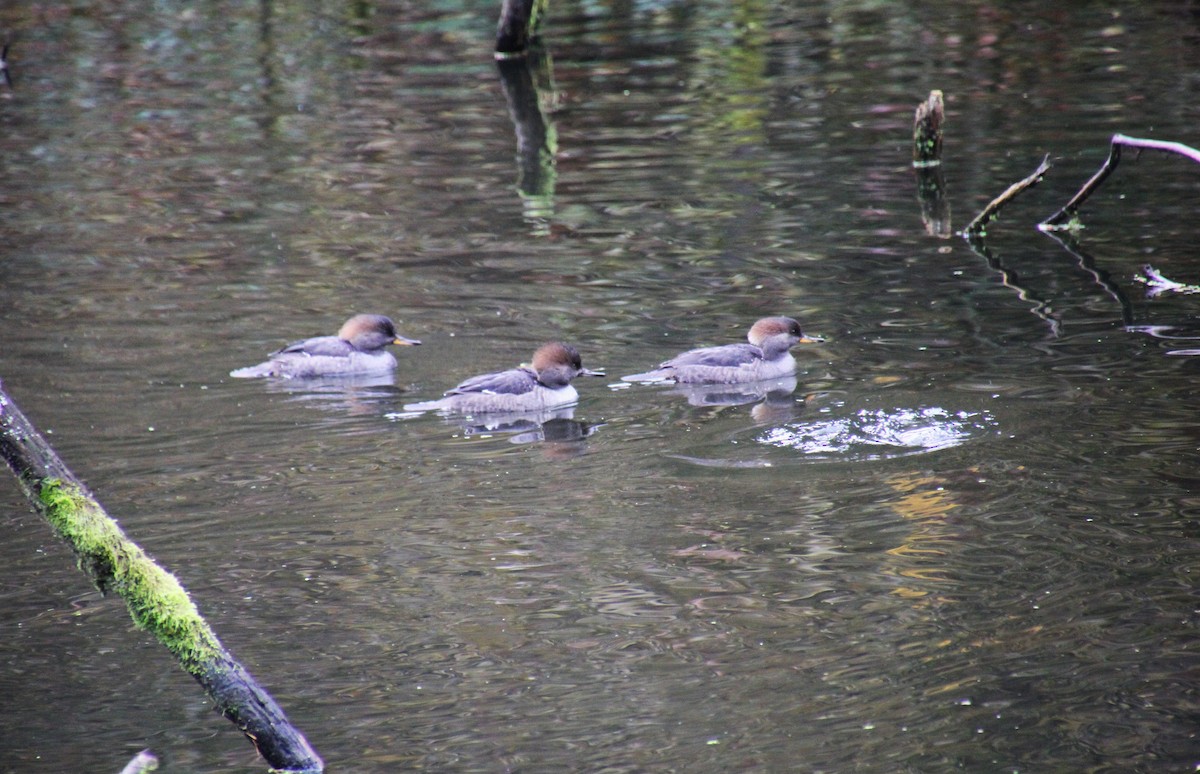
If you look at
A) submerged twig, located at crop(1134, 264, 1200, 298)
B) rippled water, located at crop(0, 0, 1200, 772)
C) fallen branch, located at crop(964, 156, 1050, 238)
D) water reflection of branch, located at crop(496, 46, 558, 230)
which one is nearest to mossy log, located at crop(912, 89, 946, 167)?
rippled water, located at crop(0, 0, 1200, 772)

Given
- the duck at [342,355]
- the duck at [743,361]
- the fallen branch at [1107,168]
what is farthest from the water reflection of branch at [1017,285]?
the duck at [342,355]

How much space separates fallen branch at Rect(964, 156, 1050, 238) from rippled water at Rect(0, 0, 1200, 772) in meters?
0.24

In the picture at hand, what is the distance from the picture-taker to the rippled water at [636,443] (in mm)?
6438

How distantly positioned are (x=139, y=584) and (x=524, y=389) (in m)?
5.72

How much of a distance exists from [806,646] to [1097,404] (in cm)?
367

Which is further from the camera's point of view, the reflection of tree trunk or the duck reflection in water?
the reflection of tree trunk

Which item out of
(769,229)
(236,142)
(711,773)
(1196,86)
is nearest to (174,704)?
(711,773)

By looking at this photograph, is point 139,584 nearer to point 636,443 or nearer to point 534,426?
point 636,443

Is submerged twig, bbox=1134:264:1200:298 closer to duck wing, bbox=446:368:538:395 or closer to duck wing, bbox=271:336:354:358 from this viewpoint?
duck wing, bbox=446:368:538:395

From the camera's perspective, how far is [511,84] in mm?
23531

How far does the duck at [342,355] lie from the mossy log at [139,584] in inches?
249

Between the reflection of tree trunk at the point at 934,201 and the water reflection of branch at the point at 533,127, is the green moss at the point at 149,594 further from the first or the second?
the water reflection of branch at the point at 533,127

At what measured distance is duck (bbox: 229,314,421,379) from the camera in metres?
11.4

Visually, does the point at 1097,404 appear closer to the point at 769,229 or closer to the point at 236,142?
the point at 769,229
